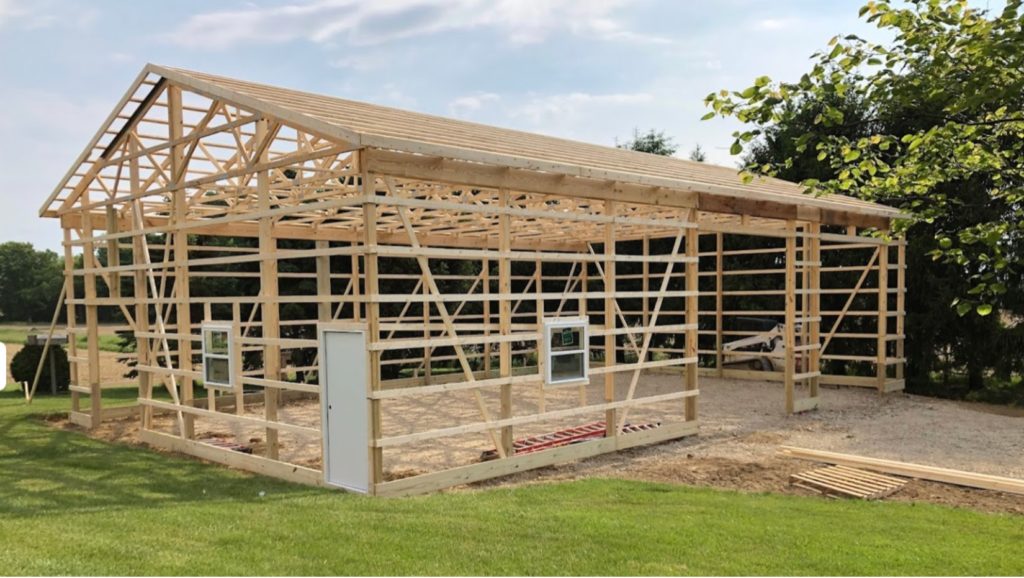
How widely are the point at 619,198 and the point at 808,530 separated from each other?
16.8ft

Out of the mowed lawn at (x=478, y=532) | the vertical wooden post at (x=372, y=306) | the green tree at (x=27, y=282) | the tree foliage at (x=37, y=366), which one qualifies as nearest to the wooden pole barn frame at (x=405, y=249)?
the vertical wooden post at (x=372, y=306)

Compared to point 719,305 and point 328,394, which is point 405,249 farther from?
point 719,305

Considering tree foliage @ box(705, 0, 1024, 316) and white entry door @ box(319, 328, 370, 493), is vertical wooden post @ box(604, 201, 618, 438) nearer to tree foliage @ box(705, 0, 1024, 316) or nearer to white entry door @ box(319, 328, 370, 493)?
white entry door @ box(319, 328, 370, 493)

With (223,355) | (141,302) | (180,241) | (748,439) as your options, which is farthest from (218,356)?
(748,439)

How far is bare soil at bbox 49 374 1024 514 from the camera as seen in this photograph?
27.8 feet

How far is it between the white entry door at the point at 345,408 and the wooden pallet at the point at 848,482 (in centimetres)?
458

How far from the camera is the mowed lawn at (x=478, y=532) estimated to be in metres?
5.05

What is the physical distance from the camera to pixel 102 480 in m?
8.05

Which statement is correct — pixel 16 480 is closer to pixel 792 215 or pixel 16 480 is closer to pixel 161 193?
pixel 161 193

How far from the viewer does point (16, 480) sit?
8047 millimetres

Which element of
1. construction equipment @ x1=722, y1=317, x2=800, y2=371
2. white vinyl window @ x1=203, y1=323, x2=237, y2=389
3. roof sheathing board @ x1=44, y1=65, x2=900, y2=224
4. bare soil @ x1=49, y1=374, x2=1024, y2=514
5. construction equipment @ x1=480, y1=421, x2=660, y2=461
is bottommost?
bare soil @ x1=49, y1=374, x2=1024, y2=514

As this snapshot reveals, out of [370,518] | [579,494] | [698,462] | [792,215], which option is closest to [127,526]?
[370,518]

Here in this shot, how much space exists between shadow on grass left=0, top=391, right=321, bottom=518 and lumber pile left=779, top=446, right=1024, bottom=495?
231 inches

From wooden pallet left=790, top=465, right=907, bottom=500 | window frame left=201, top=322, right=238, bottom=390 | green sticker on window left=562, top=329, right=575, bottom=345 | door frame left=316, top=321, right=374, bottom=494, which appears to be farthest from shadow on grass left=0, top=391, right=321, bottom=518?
wooden pallet left=790, top=465, right=907, bottom=500
